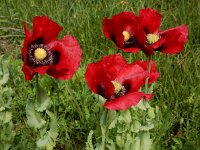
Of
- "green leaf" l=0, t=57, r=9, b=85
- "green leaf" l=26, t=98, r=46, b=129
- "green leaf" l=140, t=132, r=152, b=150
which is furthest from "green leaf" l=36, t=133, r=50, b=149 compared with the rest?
"green leaf" l=140, t=132, r=152, b=150

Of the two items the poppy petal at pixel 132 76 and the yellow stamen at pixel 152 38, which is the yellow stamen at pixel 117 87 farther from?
the yellow stamen at pixel 152 38

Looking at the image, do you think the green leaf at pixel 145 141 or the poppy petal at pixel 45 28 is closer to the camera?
the poppy petal at pixel 45 28

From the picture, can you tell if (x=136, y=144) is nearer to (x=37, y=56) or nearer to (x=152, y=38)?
(x=152, y=38)

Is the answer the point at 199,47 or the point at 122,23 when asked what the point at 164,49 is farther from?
the point at 199,47

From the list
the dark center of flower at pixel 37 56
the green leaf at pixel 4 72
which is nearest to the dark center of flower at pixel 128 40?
the dark center of flower at pixel 37 56

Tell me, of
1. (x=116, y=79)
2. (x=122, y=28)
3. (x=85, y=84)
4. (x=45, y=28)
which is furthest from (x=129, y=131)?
(x=85, y=84)

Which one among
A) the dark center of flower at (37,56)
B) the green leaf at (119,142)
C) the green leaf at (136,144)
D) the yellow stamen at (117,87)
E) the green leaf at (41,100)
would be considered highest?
the dark center of flower at (37,56)
